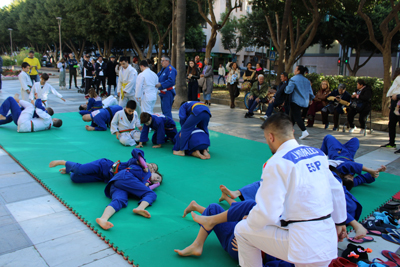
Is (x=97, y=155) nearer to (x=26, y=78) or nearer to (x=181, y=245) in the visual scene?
(x=181, y=245)

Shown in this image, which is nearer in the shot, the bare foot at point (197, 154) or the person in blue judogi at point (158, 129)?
the bare foot at point (197, 154)

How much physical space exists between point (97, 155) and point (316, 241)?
467 centimetres

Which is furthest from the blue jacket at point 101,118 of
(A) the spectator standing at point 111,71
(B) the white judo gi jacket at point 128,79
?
(A) the spectator standing at point 111,71

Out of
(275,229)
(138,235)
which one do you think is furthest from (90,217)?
(275,229)

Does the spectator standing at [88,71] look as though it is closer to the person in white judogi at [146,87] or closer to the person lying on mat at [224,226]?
the person in white judogi at [146,87]

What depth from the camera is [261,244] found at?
2070 millimetres

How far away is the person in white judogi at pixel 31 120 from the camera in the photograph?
285 inches

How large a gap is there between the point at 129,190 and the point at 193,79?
7995 mm

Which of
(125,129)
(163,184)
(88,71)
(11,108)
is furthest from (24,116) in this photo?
(88,71)

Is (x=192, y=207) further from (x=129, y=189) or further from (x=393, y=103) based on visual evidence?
(x=393, y=103)

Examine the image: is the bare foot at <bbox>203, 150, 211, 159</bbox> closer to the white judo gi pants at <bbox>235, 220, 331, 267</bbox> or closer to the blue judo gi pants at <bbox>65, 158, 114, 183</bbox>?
the blue judo gi pants at <bbox>65, 158, 114, 183</bbox>

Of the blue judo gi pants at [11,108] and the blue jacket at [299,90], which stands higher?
the blue jacket at [299,90]

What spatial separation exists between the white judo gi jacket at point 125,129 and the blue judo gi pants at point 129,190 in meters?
2.66

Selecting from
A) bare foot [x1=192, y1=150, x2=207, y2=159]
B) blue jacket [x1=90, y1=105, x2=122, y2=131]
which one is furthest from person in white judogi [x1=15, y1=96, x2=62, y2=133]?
bare foot [x1=192, y1=150, x2=207, y2=159]
